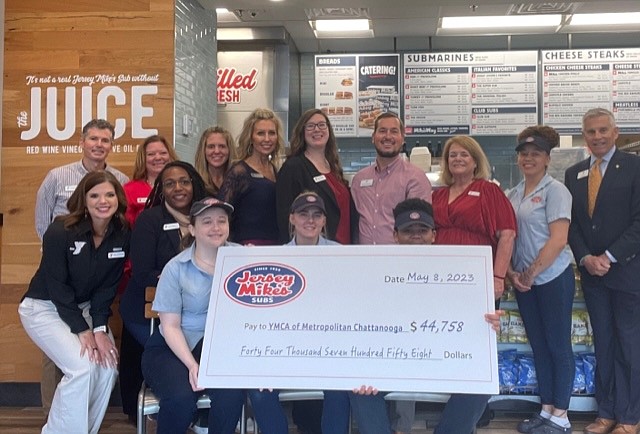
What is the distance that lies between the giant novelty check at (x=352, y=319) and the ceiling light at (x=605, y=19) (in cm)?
395

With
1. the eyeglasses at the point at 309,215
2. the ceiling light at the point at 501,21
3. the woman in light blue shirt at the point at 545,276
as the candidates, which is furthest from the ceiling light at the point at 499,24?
the eyeglasses at the point at 309,215

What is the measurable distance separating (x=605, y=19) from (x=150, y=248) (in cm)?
463

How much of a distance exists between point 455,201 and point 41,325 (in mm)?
2040

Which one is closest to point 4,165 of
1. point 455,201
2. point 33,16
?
point 33,16

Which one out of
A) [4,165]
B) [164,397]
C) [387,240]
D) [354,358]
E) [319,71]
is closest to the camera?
[354,358]

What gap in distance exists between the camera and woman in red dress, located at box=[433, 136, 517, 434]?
2955 millimetres

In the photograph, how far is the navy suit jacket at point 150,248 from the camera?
289 cm

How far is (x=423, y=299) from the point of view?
7.68 ft

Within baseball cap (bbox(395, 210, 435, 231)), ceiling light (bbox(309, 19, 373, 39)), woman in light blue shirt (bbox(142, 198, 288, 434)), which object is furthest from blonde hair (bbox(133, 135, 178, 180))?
ceiling light (bbox(309, 19, 373, 39))

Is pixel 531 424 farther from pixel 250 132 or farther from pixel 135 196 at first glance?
pixel 135 196

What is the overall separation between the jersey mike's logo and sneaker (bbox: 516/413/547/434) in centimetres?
159

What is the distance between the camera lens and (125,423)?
3545mm

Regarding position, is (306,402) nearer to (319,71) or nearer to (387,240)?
(387,240)

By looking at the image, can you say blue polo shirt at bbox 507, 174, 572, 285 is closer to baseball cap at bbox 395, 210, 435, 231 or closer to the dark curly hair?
baseball cap at bbox 395, 210, 435, 231
